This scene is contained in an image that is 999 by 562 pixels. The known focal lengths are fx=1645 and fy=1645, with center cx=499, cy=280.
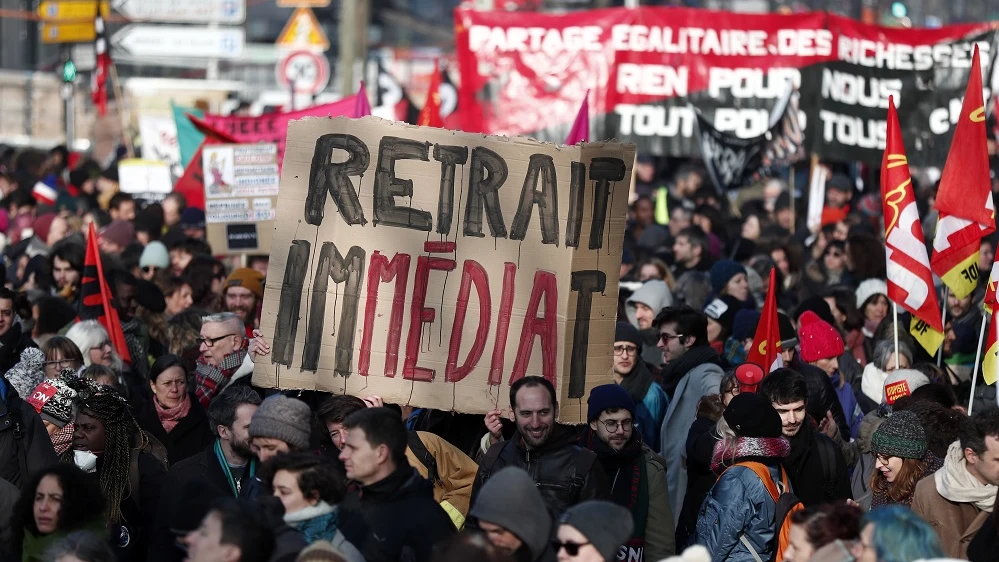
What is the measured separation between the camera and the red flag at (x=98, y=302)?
8.77 m

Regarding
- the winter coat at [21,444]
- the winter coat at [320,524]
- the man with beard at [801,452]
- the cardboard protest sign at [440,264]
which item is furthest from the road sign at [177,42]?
the winter coat at [320,524]

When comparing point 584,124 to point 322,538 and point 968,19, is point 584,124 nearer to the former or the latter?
point 322,538

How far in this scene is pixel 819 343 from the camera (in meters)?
8.55

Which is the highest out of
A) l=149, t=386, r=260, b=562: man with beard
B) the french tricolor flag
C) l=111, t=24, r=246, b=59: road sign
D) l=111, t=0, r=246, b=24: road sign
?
l=111, t=0, r=246, b=24: road sign

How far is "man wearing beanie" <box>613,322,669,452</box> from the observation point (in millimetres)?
7867

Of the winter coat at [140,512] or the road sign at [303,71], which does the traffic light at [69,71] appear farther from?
the winter coat at [140,512]

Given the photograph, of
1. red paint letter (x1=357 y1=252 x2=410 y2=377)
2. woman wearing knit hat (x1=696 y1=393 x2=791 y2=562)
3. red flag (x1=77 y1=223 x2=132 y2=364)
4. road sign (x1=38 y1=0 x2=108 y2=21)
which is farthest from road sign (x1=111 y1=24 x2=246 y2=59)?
woman wearing knit hat (x1=696 y1=393 x2=791 y2=562)

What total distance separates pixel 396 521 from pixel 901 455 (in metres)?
2.05

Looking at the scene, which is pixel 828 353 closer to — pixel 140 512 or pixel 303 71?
pixel 140 512

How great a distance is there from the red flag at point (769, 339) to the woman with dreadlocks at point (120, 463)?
9.95ft

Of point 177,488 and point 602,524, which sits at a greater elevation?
point 602,524

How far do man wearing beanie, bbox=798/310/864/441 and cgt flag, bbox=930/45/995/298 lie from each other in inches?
27.6

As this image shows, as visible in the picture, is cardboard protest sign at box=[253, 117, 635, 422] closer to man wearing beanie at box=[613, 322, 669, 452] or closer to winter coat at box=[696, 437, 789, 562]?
winter coat at box=[696, 437, 789, 562]

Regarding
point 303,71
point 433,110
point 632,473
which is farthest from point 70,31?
point 632,473
